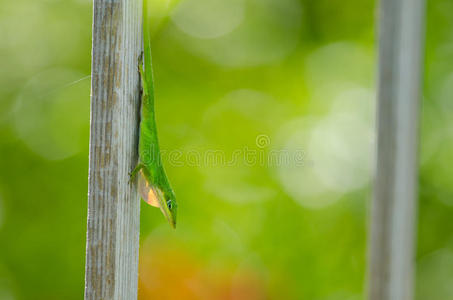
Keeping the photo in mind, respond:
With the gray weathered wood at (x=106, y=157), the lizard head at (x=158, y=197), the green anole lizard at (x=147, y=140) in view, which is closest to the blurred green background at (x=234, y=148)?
the lizard head at (x=158, y=197)

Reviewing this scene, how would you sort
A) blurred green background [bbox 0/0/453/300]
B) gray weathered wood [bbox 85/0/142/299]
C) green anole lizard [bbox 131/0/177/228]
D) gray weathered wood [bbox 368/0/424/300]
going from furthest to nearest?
blurred green background [bbox 0/0/453/300] < gray weathered wood [bbox 368/0/424/300] < green anole lizard [bbox 131/0/177/228] < gray weathered wood [bbox 85/0/142/299]

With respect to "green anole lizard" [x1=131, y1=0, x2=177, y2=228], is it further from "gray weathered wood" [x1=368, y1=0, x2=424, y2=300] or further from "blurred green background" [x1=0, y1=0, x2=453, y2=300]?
"blurred green background" [x1=0, y1=0, x2=453, y2=300]

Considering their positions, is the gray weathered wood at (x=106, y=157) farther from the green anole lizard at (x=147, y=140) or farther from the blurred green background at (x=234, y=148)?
the blurred green background at (x=234, y=148)

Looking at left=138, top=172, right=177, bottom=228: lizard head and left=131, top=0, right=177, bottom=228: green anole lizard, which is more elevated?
left=131, top=0, right=177, bottom=228: green anole lizard

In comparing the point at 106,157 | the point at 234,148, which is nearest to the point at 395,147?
the point at 106,157

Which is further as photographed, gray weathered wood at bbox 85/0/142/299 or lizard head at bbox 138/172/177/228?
lizard head at bbox 138/172/177/228

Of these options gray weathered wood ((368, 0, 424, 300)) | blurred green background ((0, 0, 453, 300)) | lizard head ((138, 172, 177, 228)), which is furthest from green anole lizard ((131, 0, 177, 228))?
blurred green background ((0, 0, 453, 300))
